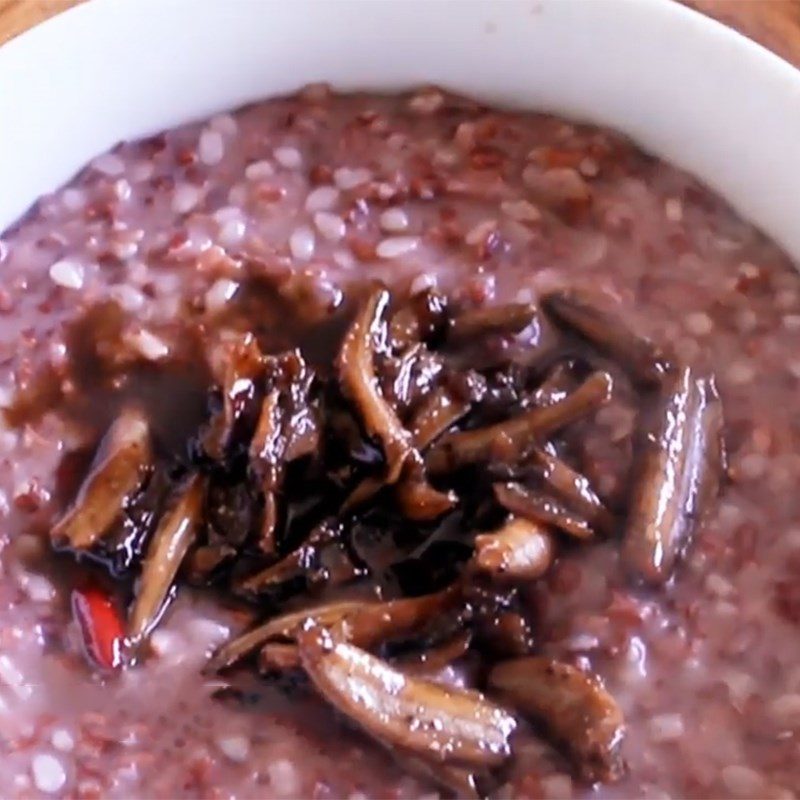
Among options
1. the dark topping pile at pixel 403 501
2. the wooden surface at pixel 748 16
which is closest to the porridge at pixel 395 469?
the dark topping pile at pixel 403 501

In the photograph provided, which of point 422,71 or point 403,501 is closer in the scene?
point 403,501

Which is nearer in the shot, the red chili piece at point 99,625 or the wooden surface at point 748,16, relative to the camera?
the red chili piece at point 99,625

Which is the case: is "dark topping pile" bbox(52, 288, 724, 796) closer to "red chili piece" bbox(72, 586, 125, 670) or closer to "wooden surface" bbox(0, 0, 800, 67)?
"red chili piece" bbox(72, 586, 125, 670)

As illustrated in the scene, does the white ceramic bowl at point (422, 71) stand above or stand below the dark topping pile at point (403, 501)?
above

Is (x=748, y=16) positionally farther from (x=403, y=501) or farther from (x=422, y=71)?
(x=403, y=501)

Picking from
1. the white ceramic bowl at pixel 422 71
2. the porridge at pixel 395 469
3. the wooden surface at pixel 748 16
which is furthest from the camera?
the wooden surface at pixel 748 16

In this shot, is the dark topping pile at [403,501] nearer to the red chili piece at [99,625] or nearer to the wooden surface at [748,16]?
the red chili piece at [99,625]

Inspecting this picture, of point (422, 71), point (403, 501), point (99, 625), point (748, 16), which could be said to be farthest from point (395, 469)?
point (748, 16)

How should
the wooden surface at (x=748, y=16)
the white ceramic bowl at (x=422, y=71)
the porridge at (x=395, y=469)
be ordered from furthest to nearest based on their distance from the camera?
the wooden surface at (x=748, y=16) → the white ceramic bowl at (x=422, y=71) → the porridge at (x=395, y=469)

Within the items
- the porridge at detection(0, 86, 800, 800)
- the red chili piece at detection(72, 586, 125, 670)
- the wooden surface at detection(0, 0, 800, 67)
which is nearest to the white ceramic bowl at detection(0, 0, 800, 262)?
the porridge at detection(0, 86, 800, 800)
